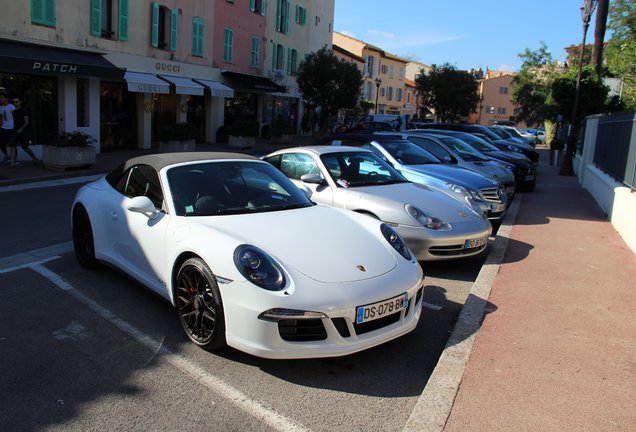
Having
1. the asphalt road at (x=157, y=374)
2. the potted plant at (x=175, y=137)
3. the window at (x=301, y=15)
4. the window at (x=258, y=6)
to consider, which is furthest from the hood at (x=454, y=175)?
the window at (x=301, y=15)

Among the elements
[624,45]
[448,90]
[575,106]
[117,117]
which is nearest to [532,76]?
[448,90]

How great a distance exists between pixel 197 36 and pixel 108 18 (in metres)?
5.39

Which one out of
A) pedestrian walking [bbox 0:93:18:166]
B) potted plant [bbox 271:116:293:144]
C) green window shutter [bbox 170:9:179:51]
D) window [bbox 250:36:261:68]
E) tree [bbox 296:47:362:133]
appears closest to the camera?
pedestrian walking [bbox 0:93:18:166]

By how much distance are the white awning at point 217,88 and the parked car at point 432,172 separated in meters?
15.5

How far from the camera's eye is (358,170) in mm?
7020

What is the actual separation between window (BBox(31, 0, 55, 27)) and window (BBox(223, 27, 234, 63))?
1044cm

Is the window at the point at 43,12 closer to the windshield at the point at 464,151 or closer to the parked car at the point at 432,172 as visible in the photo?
the parked car at the point at 432,172

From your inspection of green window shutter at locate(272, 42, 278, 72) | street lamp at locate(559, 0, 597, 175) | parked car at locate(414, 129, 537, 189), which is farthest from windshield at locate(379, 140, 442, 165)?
green window shutter at locate(272, 42, 278, 72)

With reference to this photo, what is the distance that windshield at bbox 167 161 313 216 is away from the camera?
14.6 feet

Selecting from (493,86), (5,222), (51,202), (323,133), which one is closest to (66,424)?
(5,222)

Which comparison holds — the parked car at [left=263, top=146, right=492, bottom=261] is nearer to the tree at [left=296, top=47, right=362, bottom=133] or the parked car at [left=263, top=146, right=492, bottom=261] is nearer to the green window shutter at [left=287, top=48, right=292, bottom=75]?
the tree at [left=296, top=47, right=362, bottom=133]

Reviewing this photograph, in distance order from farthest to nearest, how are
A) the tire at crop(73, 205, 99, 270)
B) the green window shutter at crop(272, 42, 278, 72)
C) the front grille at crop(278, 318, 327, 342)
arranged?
the green window shutter at crop(272, 42, 278, 72)
the tire at crop(73, 205, 99, 270)
the front grille at crop(278, 318, 327, 342)

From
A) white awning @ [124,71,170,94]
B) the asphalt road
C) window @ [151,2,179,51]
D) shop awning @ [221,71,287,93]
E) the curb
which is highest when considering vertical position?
window @ [151,2,179,51]

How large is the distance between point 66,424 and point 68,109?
16.4m
